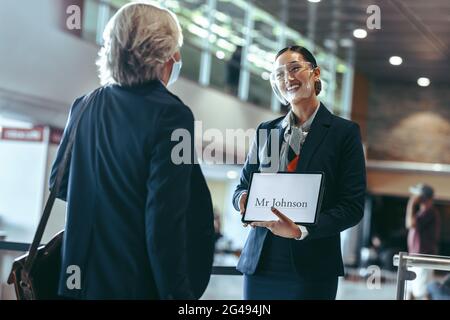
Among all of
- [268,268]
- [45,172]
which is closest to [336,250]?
[268,268]

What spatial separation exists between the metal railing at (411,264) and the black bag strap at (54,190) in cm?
117

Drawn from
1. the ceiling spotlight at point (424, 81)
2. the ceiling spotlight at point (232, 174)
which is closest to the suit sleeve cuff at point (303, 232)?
the ceiling spotlight at point (232, 174)

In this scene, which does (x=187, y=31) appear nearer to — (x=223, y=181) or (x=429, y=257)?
(x=223, y=181)

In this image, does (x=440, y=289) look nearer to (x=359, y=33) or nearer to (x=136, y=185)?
(x=136, y=185)

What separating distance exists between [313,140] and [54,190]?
28.3 inches

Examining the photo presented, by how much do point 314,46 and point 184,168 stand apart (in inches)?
376

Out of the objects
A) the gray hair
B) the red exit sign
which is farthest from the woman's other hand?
the red exit sign

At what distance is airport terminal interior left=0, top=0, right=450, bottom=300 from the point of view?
6410mm

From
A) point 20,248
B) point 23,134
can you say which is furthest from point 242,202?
point 23,134

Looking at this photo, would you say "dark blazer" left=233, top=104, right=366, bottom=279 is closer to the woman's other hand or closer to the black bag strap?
the woman's other hand

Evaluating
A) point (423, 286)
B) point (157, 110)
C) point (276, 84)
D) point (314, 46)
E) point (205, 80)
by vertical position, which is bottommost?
point (423, 286)

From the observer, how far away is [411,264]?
8.52ft

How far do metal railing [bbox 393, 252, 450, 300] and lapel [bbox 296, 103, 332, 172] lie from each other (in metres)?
0.57

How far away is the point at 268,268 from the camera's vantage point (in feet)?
7.16
